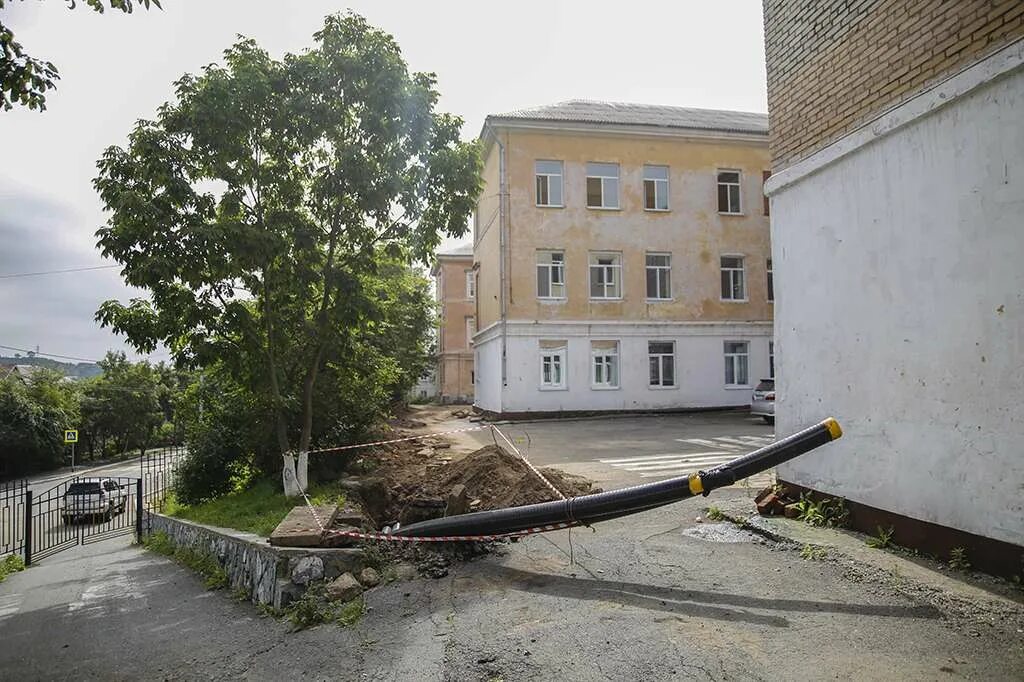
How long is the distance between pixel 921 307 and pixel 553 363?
1848 centimetres

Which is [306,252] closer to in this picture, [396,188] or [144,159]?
[396,188]

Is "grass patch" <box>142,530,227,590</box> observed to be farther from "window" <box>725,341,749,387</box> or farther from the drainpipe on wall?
"window" <box>725,341,749,387</box>

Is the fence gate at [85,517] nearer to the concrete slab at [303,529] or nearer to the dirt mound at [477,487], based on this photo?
the dirt mound at [477,487]

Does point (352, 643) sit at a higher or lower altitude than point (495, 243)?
lower

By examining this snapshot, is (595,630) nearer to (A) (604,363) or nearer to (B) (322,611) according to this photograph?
(B) (322,611)

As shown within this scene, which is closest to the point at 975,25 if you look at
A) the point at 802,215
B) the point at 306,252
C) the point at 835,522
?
the point at 802,215

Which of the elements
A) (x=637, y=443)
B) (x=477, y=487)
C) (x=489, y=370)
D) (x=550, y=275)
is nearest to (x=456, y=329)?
(x=489, y=370)

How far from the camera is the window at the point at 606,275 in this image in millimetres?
24078

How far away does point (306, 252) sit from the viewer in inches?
357

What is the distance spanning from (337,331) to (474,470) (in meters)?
3.49

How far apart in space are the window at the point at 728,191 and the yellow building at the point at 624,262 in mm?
49

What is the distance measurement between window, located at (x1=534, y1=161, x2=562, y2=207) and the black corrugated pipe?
1931cm

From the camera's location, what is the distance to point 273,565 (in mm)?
6152

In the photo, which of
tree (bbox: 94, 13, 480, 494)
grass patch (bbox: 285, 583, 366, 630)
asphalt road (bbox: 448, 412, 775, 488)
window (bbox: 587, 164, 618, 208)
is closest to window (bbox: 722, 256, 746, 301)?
asphalt road (bbox: 448, 412, 775, 488)
